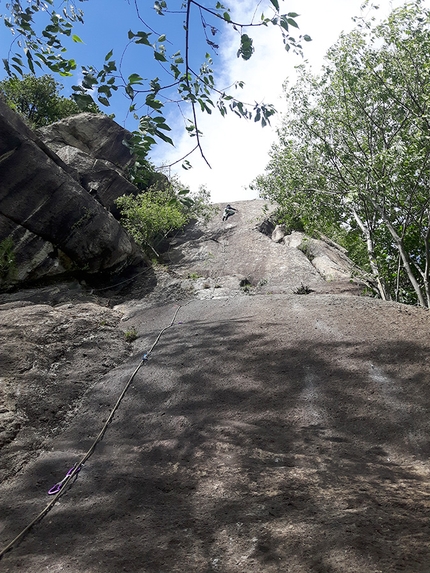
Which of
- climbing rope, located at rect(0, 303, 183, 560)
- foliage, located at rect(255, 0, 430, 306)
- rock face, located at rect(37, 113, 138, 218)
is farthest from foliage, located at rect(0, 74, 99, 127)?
climbing rope, located at rect(0, 303, 183, 560)

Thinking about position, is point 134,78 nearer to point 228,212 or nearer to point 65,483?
point 65,483

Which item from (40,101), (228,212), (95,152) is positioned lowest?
(228,212)

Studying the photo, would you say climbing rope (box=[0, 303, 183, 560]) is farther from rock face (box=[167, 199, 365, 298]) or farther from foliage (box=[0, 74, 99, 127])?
foliage (box=[0, 74, 99, 127])

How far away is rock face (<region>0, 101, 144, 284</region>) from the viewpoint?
15.8m

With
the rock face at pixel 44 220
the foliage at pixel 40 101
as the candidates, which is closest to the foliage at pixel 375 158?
the rock face at pixel 44 220

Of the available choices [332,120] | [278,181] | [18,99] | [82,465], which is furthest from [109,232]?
[18,99]

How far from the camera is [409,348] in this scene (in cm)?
941

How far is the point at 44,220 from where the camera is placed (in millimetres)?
16422

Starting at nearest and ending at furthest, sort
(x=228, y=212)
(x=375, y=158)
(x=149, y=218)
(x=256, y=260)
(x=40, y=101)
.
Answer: (x=375, y=158)
(x=256, y=260)
(x=149, y=218)
(x=228, y=212)
(x=40, y=101)

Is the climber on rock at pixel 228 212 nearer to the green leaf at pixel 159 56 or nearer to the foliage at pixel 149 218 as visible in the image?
the foliage at pixel 149 218

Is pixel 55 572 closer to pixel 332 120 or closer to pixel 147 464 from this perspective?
pixel 147 464

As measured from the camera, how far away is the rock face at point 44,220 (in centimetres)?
1577

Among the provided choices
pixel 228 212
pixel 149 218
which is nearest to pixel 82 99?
pixel 149 218

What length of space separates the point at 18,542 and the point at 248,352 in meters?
5.93
